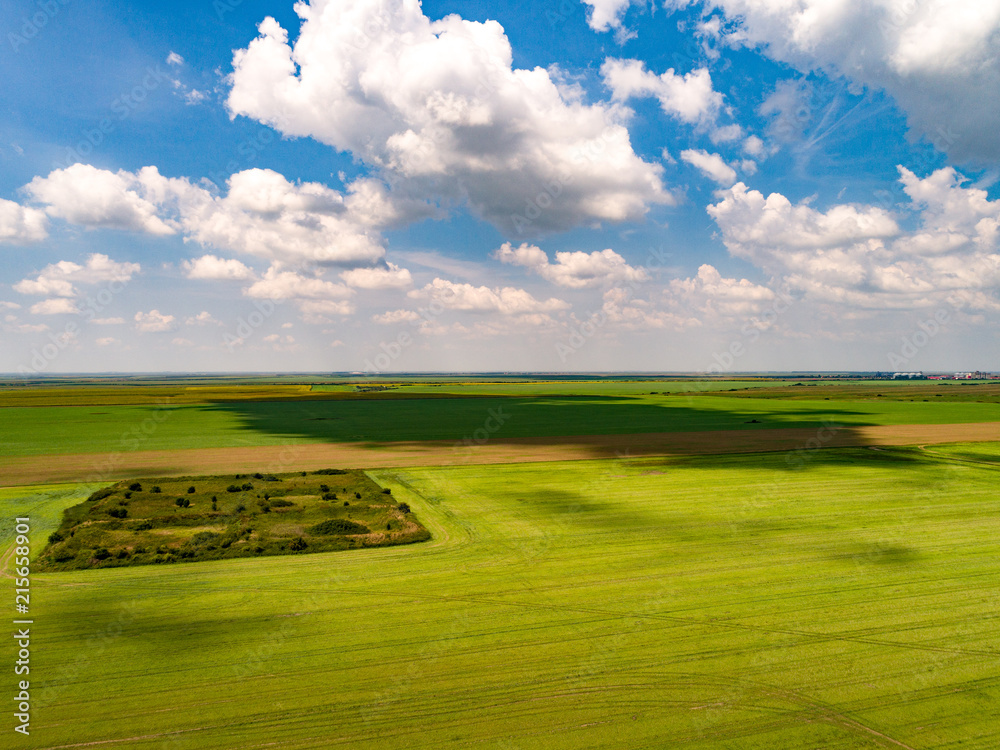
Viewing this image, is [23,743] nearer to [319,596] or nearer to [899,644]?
[319,596]

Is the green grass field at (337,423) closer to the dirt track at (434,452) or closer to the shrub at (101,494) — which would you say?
the dirt track at (434,452)

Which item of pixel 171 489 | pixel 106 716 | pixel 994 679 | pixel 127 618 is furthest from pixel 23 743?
pixel 171 489

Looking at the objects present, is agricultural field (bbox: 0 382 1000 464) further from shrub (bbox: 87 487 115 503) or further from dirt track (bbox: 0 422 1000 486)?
shrub (bbox: 87 487 115 503)

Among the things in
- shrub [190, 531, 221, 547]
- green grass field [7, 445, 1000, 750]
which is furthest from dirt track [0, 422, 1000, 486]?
green grass field [7, 445, 1000, 750]

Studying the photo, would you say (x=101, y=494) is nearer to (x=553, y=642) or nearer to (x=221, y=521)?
(x=221, y=521)

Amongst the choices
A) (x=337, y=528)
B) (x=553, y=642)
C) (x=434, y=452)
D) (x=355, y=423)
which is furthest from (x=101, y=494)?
(x=355, y=423)

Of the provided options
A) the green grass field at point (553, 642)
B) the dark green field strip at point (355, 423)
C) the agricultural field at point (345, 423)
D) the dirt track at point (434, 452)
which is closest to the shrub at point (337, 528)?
the green grass field at point (553, 642)
